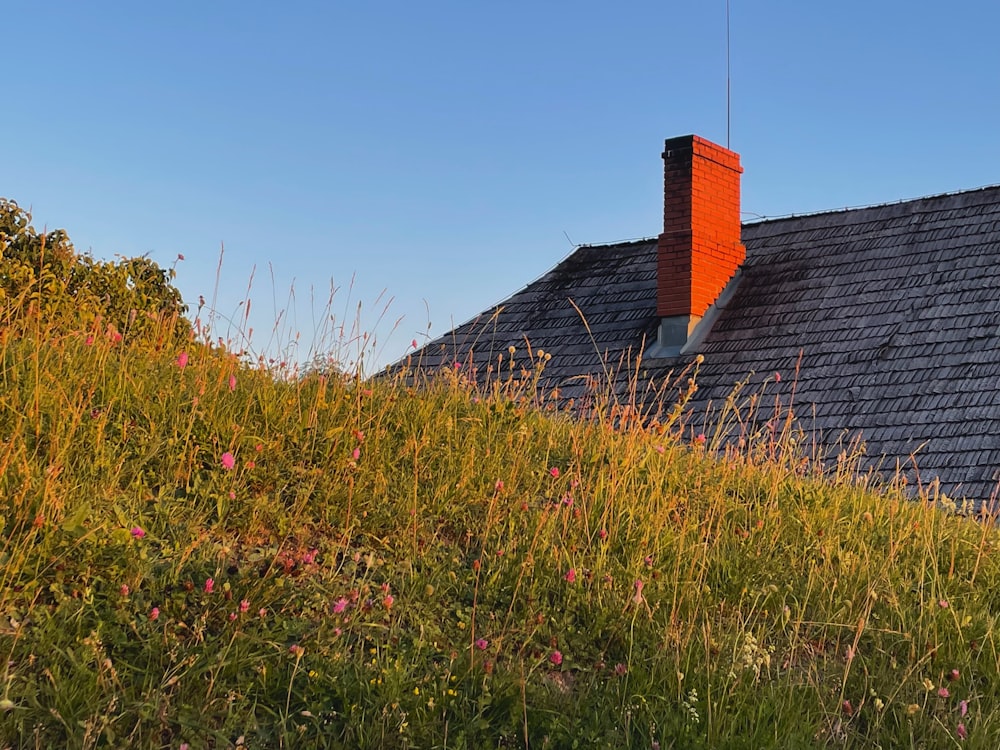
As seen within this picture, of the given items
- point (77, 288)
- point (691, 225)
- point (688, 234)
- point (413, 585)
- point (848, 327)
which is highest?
point (691, 225)

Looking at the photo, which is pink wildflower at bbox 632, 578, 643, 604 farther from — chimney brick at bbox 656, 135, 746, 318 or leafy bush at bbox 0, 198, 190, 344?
chimney brick at bbox 656, 135, 746, 318

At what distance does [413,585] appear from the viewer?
3934 millimetres

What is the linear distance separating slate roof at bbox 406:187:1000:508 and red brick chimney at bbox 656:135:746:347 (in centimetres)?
37

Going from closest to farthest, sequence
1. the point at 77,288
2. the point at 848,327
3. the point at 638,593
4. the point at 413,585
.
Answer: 1. the point at 638,593
2. the point at 413,585
3. the point at 77,288
4. the point at 848,327

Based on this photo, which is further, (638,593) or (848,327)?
(848,327)

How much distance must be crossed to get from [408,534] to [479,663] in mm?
809

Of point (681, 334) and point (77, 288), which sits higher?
point (681, 334)

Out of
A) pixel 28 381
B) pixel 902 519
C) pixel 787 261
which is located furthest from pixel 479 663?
pixel 787 261

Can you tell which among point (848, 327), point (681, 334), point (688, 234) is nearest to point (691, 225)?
point (688, 234)

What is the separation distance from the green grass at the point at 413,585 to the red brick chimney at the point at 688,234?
8.08 metres

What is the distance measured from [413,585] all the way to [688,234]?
1011 centimetres

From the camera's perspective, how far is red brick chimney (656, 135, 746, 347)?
1332 cm

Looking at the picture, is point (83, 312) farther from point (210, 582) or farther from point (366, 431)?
point (210, 582)

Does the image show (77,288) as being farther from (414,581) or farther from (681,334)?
(681,334)
